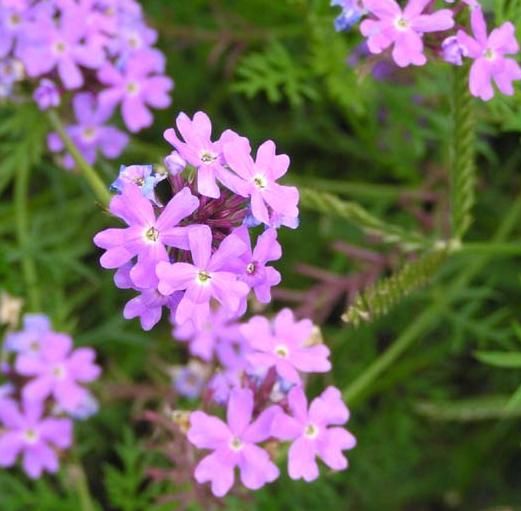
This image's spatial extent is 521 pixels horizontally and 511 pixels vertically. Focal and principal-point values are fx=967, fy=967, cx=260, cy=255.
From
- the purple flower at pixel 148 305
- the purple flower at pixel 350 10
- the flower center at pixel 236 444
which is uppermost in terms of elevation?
the purple flower at pixel 350 10

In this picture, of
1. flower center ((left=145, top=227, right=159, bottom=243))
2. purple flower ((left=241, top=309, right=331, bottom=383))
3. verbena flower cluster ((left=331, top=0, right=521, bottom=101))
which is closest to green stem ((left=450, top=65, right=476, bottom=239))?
verbena flower cluster ((left=331, top=0, right=521, bottom=101))

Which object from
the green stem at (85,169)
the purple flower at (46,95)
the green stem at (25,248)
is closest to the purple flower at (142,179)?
the green stem at (85,169)

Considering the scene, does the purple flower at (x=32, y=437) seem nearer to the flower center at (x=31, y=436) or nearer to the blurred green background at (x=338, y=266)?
the flower center at (x=31, y=436)

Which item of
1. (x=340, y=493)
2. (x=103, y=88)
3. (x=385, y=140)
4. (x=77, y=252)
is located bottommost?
(x=340, y=493)

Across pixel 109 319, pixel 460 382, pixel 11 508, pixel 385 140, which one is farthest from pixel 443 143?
pixel 11 508

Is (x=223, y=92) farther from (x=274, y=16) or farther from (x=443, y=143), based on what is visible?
(x=443, y=143)

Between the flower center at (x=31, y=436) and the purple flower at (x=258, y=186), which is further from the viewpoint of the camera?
the flower center at (x=31, y=436)
